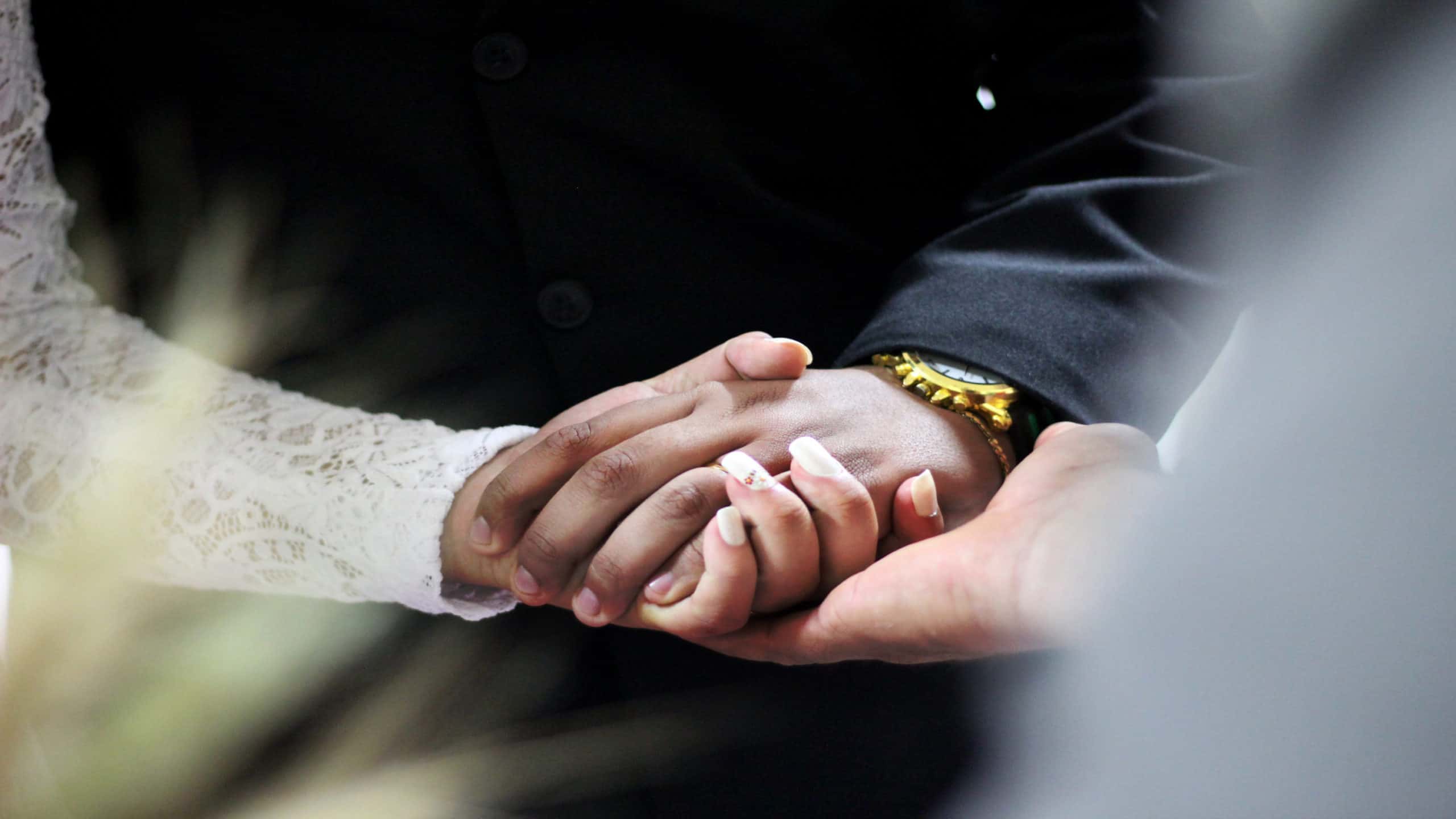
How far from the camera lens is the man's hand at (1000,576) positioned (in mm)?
418

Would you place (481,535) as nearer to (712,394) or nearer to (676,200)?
(712,394)

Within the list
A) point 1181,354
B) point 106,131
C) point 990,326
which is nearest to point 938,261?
point 990,326

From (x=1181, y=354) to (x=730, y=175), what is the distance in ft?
1.27

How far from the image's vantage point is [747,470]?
570mm

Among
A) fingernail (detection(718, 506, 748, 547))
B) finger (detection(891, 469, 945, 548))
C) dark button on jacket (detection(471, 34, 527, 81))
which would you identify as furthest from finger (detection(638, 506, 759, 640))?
dark button on jacket (detection(471, 34, 527, 81))

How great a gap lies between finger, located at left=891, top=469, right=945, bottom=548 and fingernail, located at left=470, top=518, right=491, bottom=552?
0.26 meters

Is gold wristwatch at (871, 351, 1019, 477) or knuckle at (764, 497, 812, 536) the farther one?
gold wristwatch at (871, 351, 1019, 477)

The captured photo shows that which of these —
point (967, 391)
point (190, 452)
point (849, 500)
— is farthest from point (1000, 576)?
point (190, 452)

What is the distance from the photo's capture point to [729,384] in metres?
0.64

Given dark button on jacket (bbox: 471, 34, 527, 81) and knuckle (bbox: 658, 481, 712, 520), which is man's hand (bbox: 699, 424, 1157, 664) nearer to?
knuckle (bbox: 658, 481, 712, 520)

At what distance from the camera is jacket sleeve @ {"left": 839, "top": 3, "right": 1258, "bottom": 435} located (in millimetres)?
688

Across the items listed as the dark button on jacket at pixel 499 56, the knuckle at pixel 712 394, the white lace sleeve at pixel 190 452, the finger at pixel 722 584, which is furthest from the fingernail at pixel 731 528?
the dark button on jacket at pixel 499 56

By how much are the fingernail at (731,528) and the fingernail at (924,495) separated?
116 millimetres

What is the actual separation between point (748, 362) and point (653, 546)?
A: 0.15 meters
